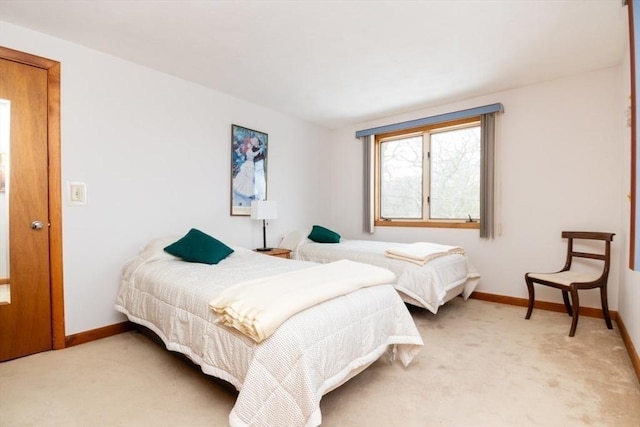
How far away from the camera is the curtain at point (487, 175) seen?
11.7 ft

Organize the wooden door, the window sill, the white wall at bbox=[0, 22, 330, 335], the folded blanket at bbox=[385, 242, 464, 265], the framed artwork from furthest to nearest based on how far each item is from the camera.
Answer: the window sill → the framed artwork → the folded blanket at bbox=[385, 242, 464, 265] → the white wall at bbox=[0, 22, 330, 335] → the wooden door

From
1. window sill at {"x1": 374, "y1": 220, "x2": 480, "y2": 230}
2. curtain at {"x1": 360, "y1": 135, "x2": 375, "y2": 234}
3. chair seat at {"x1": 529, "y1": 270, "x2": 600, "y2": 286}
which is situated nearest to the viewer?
chair seat at {"x1": 529, "y1": 270, "x2": 600, "y2": 286}

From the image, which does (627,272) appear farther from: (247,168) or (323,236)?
(247,168)

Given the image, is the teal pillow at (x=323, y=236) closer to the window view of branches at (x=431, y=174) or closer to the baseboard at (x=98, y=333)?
the window view of branches at (x=431, y=174)

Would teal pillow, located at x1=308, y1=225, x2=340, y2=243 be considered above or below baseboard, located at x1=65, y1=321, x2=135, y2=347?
above

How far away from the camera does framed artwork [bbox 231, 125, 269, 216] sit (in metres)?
3.66

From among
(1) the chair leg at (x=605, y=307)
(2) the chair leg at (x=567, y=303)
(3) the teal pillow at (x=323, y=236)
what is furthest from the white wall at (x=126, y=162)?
(1) the chair leg at (x=605, y=307)

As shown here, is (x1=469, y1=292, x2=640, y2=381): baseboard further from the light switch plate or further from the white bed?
the light switch plate

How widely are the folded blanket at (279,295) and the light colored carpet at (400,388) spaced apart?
562mm

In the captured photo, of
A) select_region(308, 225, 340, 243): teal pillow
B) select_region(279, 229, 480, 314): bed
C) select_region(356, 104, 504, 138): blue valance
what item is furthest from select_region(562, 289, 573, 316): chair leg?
select_region(308, 225, 340, 243): teal pillow

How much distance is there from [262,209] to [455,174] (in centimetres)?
249

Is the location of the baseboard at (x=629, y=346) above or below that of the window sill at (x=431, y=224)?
below

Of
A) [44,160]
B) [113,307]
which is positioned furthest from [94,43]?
Answer: [113,307]

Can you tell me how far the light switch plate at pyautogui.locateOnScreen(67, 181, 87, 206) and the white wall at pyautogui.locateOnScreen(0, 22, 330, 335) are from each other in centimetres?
4
